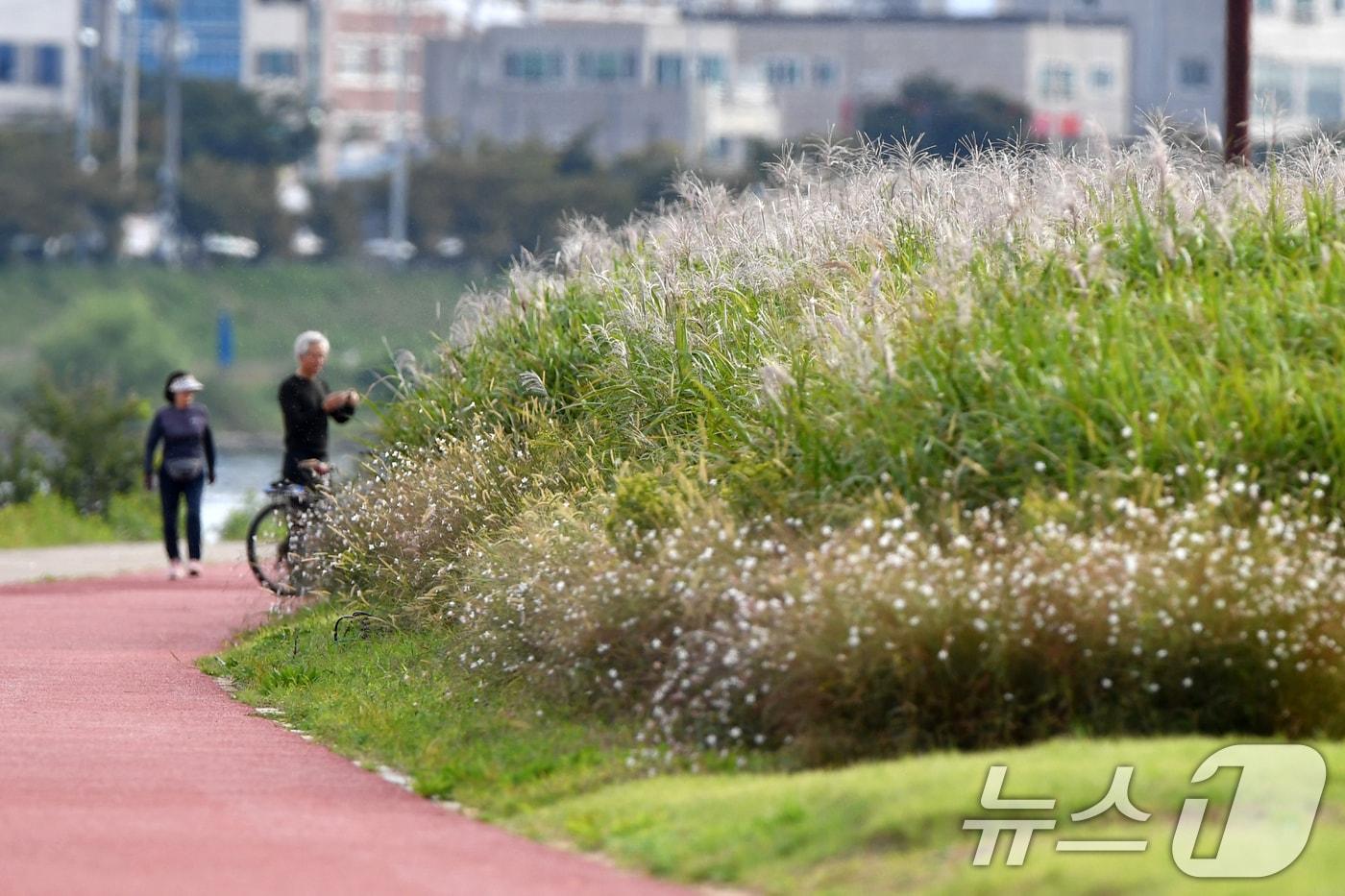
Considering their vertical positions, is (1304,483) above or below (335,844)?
above

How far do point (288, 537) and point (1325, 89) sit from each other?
103820mm

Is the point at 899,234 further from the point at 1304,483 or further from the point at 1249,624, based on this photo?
the point at 1249,624

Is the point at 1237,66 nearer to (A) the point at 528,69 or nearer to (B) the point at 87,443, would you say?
(B) the point at 87,443

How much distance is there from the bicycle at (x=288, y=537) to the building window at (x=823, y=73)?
98223 mm

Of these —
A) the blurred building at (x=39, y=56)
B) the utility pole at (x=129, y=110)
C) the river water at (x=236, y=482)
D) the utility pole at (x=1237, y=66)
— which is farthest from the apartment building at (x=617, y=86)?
the utility pole at (x=1237, y=66)

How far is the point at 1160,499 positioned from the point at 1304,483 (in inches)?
31.4

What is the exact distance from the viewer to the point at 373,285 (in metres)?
88.4

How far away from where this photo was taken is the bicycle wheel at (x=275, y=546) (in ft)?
60.0

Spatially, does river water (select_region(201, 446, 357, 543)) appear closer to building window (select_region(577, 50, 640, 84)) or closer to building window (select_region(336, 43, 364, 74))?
building window (select_region(577, 50, 640, 84))

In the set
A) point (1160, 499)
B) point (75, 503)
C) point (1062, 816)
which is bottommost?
point (75, 503)

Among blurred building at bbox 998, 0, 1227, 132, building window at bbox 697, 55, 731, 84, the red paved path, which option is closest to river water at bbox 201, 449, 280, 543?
the red paved path

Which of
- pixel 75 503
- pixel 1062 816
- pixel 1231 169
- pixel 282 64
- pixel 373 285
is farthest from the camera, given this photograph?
→ pixel 282 64

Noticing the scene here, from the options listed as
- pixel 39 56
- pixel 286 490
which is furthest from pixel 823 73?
pixel 286 490

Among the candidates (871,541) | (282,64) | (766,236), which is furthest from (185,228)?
(871,541)
